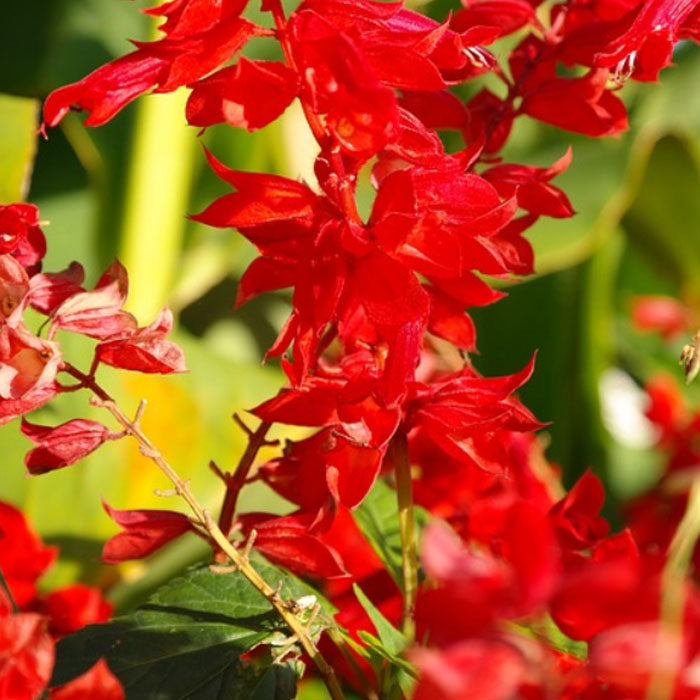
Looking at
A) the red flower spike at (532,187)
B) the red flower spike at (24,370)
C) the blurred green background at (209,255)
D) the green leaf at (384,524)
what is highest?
the red flower spike at (532,187)

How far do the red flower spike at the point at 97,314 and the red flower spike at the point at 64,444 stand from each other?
0.03 m

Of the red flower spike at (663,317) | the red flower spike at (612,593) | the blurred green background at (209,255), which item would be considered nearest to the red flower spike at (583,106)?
the red flower spike at (612,593)

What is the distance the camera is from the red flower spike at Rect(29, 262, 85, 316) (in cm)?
45

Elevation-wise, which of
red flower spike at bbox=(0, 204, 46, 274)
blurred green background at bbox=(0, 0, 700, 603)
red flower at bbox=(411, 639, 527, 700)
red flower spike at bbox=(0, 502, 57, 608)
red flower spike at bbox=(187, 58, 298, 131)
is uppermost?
A: red flower spike at bbox=(187, 58, 298, 131)

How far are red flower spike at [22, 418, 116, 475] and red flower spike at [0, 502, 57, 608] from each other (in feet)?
0.54

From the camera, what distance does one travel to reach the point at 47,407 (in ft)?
2.55

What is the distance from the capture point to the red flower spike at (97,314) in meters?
0.44

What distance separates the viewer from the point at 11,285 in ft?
1.40

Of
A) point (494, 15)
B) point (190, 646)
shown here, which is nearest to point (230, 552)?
point (190, 646)

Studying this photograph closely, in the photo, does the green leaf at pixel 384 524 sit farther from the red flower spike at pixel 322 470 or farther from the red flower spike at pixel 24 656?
the red flower spike at pixel 24 656

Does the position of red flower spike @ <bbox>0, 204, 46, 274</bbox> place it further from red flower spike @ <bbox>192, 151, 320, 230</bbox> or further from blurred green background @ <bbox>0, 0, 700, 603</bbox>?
blurred green background @ <bbox>0, 0, 700, 603</bbox>

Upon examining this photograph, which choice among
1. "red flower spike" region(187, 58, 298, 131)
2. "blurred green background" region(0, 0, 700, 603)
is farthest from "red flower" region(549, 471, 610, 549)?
"blurred green background" region(0, 0, 700, 603)

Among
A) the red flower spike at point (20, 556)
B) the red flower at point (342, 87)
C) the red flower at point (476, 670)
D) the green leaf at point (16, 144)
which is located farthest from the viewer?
the green leaf at point (16, 144)

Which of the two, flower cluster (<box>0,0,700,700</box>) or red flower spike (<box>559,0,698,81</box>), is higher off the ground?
red flower spike (<box>559,0,698,81</box>)
